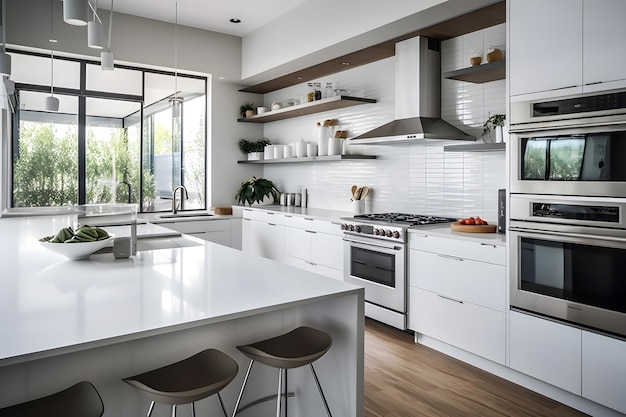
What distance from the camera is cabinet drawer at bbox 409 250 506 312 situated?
3.13 meters

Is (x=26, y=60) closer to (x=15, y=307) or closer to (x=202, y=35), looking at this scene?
(x=202, y=35)

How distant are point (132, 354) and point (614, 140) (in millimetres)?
2569

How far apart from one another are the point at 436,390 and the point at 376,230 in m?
1.49

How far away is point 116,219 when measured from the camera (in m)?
3.25

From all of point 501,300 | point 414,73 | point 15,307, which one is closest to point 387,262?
point 501,300

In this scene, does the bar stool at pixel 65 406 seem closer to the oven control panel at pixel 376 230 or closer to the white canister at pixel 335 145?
the oven control panel at pixel 376 230

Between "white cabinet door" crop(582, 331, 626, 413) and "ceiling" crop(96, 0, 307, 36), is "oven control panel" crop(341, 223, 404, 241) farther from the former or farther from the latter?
"ceiling" crop(96, 0, 307, 36)

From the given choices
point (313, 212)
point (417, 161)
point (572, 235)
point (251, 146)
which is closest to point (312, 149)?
point (313, 212)

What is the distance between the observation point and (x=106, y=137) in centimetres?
585

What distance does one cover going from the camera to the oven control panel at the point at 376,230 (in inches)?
152

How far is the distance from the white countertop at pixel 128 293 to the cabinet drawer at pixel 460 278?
61.2 inches

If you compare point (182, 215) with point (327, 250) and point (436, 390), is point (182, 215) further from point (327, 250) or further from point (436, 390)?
point (436, 390)

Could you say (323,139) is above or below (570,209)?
above

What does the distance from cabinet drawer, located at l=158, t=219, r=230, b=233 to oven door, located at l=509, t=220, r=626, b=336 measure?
3.94 meters
